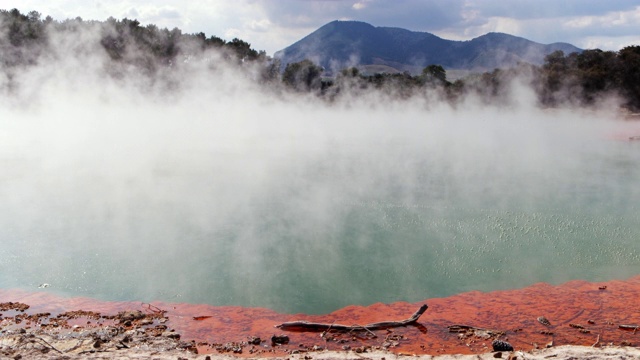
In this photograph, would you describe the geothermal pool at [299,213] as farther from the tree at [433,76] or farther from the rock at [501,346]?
the tree at [433,76]

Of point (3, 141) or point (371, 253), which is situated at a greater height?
point (3, 141)

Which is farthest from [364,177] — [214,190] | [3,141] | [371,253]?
[3,141]

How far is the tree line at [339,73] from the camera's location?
101 feet

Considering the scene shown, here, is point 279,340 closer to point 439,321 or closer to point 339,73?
point 439,321

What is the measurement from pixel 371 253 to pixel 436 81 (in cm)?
3606

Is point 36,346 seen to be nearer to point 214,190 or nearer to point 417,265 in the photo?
point 417,265

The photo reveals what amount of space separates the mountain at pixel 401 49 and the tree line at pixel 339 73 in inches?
3780

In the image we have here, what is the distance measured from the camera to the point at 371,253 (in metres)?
8.55

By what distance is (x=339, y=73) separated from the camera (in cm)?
4362

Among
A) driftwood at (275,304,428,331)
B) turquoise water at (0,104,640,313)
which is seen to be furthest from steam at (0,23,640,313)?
driftwood at (275,304,428,331)

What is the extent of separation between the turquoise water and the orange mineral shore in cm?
32

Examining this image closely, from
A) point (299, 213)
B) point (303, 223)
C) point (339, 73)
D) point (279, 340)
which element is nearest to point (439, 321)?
point (279, 340)

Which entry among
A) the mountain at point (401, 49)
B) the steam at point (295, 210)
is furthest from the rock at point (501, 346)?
the mountain at point (401, 49)

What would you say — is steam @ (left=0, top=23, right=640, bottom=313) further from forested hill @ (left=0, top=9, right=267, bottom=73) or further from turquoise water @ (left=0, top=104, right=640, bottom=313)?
forested hill @ (left=0, top=9, right=267, bottom=73)
